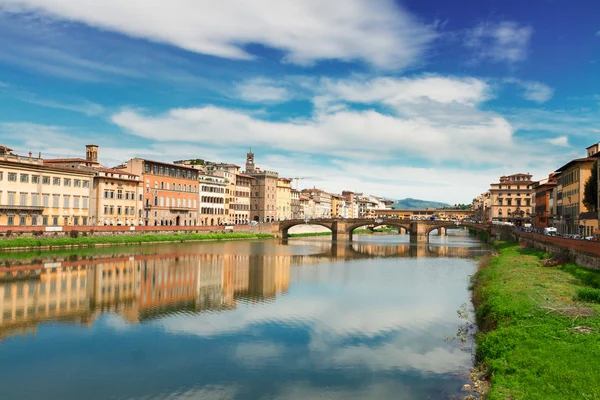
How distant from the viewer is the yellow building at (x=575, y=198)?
5389cm

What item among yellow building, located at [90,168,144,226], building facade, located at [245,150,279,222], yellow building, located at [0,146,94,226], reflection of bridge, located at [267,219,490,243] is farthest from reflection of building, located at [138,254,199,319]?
building facade, located at [245,150,279,222]

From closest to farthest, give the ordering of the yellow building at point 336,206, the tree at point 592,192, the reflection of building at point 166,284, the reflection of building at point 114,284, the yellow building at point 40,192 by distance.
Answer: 1. the reflection of building at point 166,284
2. the reflection of building at point 114,284
3. the tree at point 592,192
4. the yellow building at point 40,192
5. the yellow building at point 336,206

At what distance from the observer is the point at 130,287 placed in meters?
35.3

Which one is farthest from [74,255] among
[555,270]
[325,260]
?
[555,270]

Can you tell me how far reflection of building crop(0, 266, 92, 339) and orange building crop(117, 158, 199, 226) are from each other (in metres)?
46.9

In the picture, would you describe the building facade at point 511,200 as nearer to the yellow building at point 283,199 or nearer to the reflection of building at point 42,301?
the yellow building at point 283,199

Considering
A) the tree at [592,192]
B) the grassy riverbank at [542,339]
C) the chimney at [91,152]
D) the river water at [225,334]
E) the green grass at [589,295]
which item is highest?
the chimney at [91,152]

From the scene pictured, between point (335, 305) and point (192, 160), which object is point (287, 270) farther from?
point (192, 160)

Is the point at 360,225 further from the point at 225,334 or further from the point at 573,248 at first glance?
the point at 225,334

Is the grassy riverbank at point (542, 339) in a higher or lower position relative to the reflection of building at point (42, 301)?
higher

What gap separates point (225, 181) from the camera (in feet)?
364

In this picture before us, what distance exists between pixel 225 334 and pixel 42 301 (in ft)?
44.3

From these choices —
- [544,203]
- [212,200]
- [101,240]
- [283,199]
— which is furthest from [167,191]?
[544,203]

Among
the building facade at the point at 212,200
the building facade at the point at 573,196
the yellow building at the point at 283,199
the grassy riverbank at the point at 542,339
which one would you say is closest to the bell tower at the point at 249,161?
the yellow building at the point at 283,199
